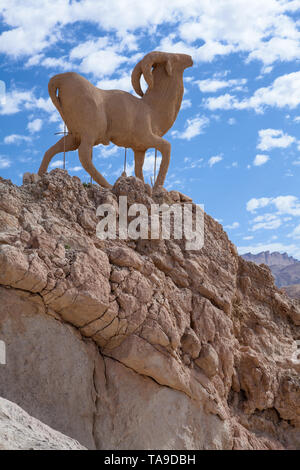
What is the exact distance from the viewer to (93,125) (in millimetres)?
9539

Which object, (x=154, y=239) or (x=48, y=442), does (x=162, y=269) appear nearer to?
(x=154, y=239)

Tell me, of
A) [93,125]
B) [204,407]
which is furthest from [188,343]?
[93,125]

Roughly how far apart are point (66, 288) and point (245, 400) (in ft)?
11.4

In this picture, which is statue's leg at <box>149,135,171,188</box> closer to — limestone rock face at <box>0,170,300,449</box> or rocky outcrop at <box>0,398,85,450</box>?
limestone rock face at <box>0,170,300,449</box>

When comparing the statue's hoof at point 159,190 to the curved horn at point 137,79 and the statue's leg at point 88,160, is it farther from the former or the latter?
the curved horn at point 137,79

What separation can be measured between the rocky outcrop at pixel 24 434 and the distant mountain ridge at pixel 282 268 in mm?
51644

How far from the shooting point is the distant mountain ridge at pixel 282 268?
66662 mm

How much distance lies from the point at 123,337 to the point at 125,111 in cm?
432

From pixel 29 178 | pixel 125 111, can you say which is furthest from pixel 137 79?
pixel 29 178

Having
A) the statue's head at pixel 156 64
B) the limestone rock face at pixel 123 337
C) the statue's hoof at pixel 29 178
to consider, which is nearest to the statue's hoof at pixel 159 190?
the limestone rock face at pixel 123 337

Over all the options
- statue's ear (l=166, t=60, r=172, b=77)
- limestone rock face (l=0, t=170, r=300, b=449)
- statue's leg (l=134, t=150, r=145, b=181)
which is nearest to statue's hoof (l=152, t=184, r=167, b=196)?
limestone rock face (l=0, t=170, r=300, b=449)

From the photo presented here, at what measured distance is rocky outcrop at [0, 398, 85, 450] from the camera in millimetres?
4832

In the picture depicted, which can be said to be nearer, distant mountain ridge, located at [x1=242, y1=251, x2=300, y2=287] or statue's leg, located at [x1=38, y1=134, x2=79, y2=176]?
statue's leg, located at [x1=38, y1=134, x2=79, y2=176]

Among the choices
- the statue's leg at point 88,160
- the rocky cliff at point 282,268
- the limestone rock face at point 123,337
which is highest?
the rocky cliff at point 282,268
